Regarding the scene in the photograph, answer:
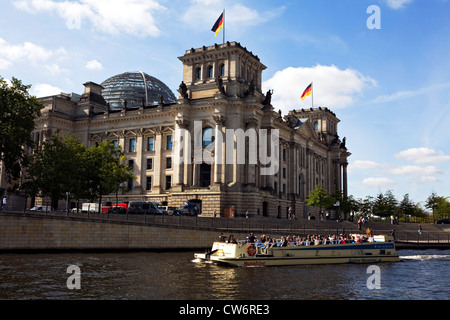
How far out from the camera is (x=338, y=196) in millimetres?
99500

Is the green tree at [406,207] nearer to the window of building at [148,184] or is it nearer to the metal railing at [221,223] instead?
the metal railing at [221,223]

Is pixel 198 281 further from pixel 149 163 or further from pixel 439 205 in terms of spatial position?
pixel 439 205

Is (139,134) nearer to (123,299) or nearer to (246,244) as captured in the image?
(246,244)

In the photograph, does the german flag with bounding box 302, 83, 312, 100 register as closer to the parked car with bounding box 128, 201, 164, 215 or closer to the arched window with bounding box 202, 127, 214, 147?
the arched window with bounding box 202, 127, 214, 147

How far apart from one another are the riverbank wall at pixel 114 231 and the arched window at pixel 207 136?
22.5 meters

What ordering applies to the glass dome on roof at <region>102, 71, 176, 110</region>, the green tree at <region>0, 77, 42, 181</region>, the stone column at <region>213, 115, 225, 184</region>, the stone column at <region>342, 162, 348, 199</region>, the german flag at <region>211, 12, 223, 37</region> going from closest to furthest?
the green tree at <region>0, 77, 42, 181</region> → the stone column at <region>213, 115, 225, 184</region> → the german flag at <region>211, 12, 223, 37</region> → the glass dome on roof at <region>102, 71, 176, 110</region> → the stone column at <region>342, 162, 348, 199</region>

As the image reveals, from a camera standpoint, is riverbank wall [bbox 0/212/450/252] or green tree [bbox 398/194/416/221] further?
green tree [bbox 398/194/416/221]

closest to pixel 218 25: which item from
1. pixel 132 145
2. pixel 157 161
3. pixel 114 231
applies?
pixel 157 161

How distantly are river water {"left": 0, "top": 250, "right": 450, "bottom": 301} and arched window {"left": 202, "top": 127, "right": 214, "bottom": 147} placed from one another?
127ft

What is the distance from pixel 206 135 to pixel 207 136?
25 centimetres

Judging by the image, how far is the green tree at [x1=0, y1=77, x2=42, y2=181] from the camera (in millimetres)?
49897

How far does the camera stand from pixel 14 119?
5112 cm

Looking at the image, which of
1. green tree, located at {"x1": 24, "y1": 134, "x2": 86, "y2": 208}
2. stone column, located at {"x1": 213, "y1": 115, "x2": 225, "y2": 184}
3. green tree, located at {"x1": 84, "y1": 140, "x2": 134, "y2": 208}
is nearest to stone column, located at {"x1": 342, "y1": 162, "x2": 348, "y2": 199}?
stone column, located at {"x1": 213, "y1": 115, "x2": 225, "y2": 184}
